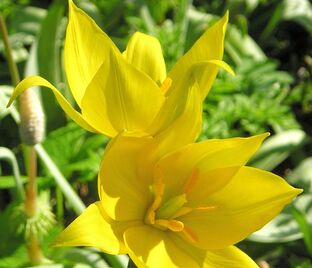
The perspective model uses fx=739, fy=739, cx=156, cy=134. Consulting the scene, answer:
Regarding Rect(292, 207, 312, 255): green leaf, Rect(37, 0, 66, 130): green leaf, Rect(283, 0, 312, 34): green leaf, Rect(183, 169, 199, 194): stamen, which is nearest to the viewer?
Rect(183, 169, 199, 194): stamen

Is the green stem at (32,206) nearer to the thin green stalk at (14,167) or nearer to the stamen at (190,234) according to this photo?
the thin green stalk at (14,167)

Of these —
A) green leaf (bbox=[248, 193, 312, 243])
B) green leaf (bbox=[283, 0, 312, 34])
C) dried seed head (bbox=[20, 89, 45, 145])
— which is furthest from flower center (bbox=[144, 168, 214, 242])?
green leaf (bbox=[283, 0, 312, 34])

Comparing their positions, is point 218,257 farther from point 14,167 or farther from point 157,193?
point 14,167

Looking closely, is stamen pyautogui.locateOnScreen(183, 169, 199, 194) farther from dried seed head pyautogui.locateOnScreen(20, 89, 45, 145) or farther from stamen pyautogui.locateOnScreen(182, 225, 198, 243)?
dried seed head pyautogui.locateOnScreen(20, 89, 45, 145)

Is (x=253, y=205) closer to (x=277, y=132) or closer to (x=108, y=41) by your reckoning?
(x=108, y=41)

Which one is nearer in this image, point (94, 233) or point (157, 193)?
point (94, 233)

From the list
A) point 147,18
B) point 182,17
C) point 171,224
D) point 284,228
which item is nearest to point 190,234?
point 171,224
